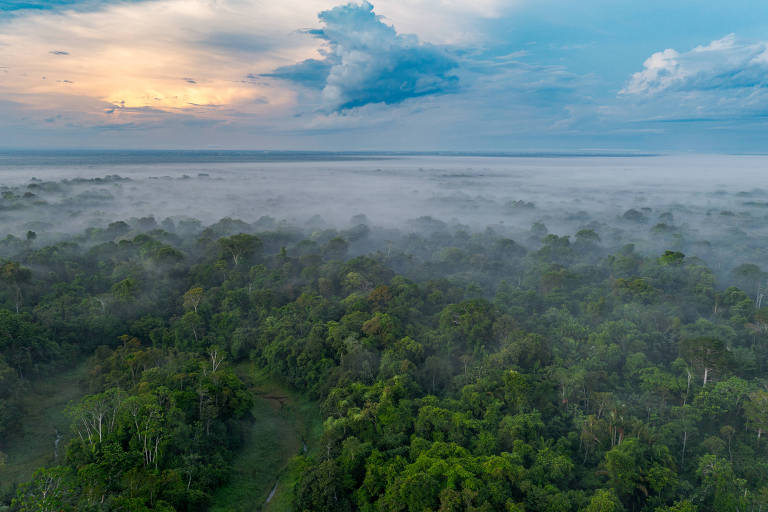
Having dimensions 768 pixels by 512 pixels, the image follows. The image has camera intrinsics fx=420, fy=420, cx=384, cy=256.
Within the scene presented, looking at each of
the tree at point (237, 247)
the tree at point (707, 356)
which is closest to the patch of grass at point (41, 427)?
the tree at point (237, 247)

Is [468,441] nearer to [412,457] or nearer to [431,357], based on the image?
[412,457]

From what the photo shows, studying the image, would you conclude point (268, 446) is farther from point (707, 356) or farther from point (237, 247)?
point (237, 247)

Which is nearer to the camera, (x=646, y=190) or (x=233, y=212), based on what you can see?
(x=233, y=212)

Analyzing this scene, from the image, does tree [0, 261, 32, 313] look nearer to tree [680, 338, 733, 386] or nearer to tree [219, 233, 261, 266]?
tree [219, 233, 261, 266]

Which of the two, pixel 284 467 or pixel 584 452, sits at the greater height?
pixel 584 452

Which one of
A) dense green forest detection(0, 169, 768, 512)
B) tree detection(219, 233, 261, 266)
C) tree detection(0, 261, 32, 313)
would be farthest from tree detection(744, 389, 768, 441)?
tree detection(0, 261, 32, 313)

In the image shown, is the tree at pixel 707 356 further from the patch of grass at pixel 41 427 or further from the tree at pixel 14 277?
the tree at pixel 14 277

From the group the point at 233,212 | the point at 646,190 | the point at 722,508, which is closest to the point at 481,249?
the point at 722,508
